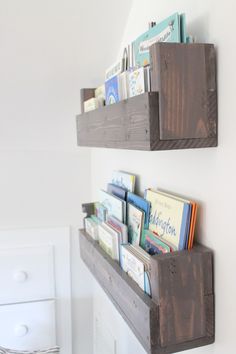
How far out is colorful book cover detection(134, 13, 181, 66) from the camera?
26.2 inches

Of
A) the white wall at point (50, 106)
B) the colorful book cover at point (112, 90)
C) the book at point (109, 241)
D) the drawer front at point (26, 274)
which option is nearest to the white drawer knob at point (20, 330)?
the drawer front at point (26, 274)

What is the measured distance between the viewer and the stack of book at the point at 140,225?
2.39ft

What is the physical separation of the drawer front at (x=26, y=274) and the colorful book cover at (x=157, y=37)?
0.99m

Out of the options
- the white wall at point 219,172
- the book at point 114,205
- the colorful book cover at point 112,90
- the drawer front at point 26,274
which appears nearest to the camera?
the white wall at point 219,172

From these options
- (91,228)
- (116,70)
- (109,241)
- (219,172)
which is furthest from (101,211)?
(219,172)

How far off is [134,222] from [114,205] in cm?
14

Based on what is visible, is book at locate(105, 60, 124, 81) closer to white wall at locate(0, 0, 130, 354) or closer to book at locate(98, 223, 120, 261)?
white wall at locate(0, 0, 130, 354)

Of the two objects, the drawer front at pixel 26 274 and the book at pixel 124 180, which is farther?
the drawer front at pixel 26 274

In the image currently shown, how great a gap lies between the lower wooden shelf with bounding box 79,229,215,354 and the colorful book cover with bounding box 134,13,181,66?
1.26 feet

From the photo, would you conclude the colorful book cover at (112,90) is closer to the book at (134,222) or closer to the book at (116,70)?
the book at (116,70)

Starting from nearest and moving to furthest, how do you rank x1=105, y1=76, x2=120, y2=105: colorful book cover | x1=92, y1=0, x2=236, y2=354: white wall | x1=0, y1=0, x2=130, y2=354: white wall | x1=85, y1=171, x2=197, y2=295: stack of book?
x1=92, y1=0, x2=236, y2=354: white wall < x1=85, y1=171, x2=197, y2=295: stack of book < x1=105, y1=76, x2=120, y2=105: colorful book cover < x1=0, y1=0, x2=130, y2=354: white wall

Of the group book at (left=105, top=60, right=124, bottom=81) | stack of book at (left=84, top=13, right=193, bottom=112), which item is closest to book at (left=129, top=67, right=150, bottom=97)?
stack of book at (left=84, top=13, right=193, bottom=112)

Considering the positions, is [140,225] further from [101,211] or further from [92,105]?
[92,105]

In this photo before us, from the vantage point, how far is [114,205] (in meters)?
1.04
